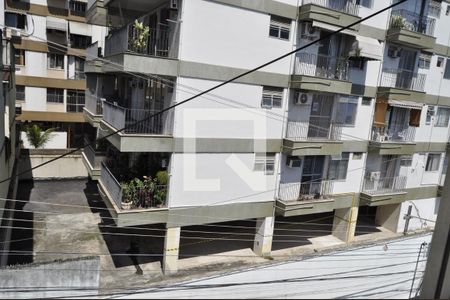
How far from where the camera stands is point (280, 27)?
47.3 ft

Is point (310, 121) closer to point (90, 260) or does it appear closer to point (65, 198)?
point (90, 260)

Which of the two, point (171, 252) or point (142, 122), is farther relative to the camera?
point (171, 252)

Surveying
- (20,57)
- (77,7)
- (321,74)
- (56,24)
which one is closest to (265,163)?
(321,74)

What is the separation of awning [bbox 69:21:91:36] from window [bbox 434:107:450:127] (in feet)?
82.1

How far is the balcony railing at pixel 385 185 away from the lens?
1888cm

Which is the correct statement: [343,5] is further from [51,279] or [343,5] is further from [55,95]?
[55,95]

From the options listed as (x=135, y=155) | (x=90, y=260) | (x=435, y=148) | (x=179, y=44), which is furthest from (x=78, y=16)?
Answer: (x=435, y=148)

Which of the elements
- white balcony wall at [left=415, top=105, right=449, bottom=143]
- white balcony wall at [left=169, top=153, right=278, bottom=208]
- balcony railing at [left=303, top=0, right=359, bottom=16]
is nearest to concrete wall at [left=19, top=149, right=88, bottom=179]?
white balcony wall at [left=169, top=153, right=278, bottom=208]

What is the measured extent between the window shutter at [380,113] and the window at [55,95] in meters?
21.9

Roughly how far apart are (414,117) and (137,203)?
15.5 m

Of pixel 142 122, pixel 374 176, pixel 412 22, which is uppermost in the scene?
pixel 412 22

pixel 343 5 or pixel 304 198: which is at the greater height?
pixel 343 5

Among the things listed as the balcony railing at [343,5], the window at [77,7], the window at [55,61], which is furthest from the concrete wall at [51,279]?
the window at [77,7]

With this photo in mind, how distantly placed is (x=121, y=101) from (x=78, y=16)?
47.7ft
